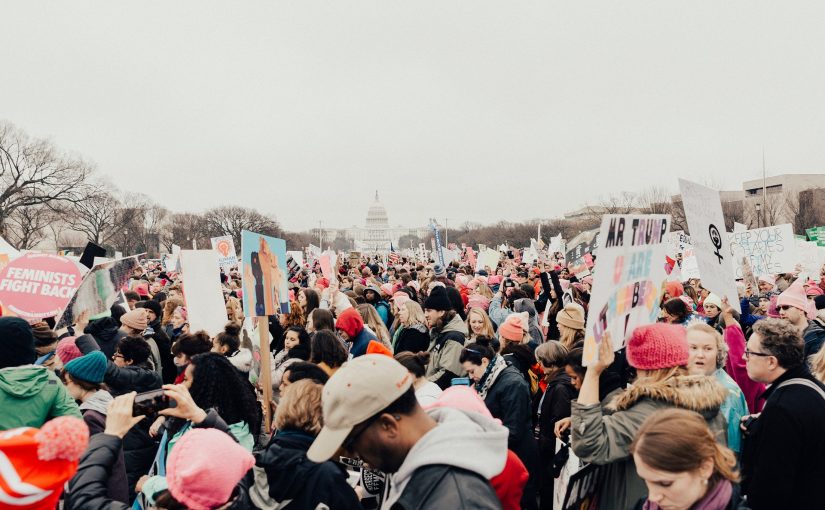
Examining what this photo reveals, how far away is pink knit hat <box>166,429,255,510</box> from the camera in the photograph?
2.58 m

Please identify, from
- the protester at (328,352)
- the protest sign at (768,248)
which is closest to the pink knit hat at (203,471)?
the protester at (328,352)

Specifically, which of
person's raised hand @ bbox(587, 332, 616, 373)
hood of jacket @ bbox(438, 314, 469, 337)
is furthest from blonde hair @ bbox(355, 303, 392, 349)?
person's raised hand @ bbox(587, 332, 616, 373)

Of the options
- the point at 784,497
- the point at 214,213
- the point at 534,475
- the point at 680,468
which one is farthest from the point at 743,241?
the point at 214,213

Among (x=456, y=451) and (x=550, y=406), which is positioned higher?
(x=456, y=451)

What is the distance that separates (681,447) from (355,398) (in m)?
1.28

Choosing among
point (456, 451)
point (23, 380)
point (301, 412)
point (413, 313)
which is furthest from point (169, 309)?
point (456, 451)

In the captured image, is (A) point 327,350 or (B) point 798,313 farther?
(B) point 798,313

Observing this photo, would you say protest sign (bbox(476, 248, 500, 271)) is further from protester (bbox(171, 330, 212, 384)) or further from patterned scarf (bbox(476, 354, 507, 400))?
patterned scarf (bbox(476, 354, 507, 400))

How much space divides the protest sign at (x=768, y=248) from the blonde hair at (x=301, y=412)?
34.7ft

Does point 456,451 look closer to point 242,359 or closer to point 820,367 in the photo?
point 820,367

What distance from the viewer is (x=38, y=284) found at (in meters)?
7.25

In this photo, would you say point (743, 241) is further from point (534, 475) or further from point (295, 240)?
point (295, 240)

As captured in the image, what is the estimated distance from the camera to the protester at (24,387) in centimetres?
361

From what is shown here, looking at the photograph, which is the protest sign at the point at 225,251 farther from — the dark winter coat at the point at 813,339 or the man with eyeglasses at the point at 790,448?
the man with eyeglasses at the point at 790,448
